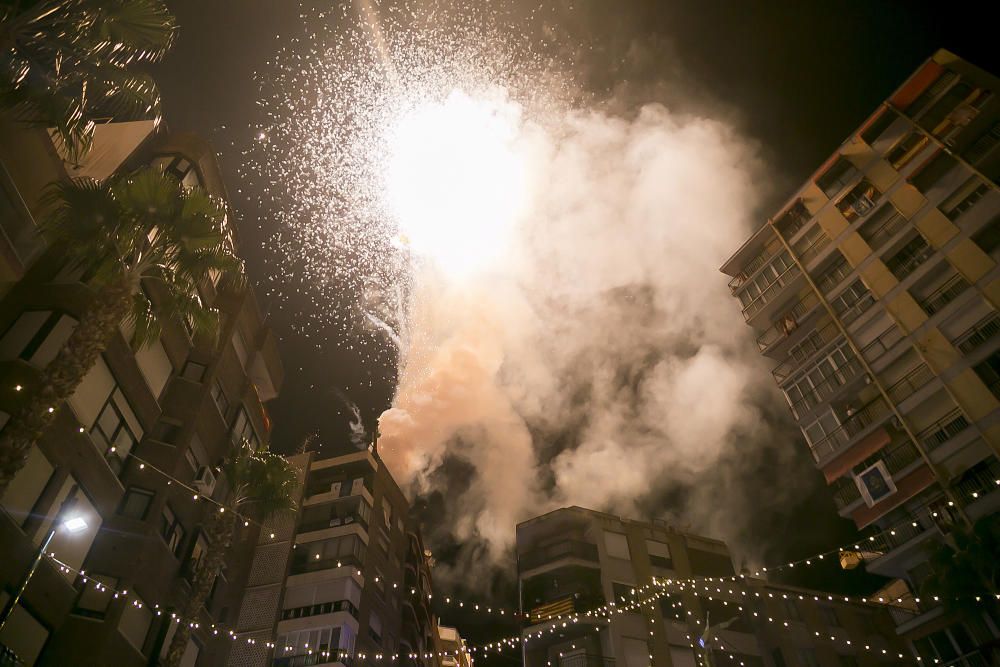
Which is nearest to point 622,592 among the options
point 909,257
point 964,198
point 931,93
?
point 909,257

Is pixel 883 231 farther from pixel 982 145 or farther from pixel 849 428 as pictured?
pixel 849 428

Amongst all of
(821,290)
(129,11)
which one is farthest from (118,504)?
(821,290)

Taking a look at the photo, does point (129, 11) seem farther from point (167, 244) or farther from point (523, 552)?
point (523, 552)

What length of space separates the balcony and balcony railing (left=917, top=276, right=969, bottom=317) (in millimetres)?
21174

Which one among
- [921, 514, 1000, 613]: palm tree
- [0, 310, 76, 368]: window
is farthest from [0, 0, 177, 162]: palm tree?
[921, 514, 1000, 613]: palm tree

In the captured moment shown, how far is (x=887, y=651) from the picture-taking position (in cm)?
3647

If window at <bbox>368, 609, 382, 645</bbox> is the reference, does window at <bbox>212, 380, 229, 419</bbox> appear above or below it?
above

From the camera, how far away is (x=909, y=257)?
97.9 ft

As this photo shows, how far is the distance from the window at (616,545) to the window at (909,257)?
2057 cm

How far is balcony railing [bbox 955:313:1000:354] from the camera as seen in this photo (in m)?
25.4

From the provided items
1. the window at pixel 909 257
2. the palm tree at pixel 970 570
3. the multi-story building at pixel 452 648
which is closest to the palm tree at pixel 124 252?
the palm tree at pixel 970 570

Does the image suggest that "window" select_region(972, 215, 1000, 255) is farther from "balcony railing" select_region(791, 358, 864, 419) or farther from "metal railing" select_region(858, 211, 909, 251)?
"balcony railing" select_region(791, 358, 864, 419)

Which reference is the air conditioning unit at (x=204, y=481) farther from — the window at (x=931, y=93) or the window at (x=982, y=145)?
the window at (x=931, y=93)

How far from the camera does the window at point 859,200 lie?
32.6 meters
